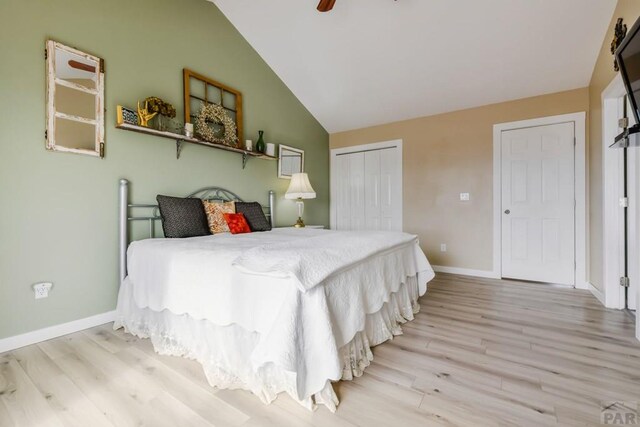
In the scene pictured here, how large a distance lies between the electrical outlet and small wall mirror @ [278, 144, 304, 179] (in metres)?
2.77

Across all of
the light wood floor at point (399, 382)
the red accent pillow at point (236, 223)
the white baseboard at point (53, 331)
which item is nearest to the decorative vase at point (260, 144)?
the red accent pillow at point (236, 223)

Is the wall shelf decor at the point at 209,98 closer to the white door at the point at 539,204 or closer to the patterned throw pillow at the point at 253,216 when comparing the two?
the patterned throw pillow at the point at 253,216

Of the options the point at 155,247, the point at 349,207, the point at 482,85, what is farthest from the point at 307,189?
the point at 482,85

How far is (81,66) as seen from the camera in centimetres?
224

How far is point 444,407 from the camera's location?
1340 mm

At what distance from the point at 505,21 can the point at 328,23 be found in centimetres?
182

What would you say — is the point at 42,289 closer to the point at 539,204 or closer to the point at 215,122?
the point at 215,122

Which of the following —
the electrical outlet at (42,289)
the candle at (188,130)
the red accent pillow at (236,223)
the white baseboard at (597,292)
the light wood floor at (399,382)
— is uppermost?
the candle at (188,130)

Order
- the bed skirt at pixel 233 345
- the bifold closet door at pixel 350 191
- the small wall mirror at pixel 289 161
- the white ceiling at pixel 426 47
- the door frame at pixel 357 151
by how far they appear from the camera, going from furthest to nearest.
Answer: the bifold closet door at pixel 350 191
the door frame at pixel 357 151
the small wall mirror at pixel 289 161
the white ceiling at pixel 426 47
the bed skirt at pixel 233 345

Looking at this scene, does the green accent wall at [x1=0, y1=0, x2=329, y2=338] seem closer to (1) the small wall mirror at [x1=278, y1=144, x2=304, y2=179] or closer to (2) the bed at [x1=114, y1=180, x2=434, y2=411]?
(2) the bed at [x1=114, y1=180, x2=434, y2=411]

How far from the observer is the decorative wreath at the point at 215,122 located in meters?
3.04

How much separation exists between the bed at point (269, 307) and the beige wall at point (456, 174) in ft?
7.05

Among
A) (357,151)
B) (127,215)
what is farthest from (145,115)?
(357,151)

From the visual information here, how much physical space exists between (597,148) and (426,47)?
211 centimetres
